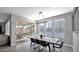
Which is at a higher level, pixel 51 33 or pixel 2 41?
pixel 51 33

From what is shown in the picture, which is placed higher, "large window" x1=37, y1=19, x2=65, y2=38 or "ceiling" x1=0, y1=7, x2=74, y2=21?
"ceiling" x1=0, y1=7, x2=74, y2=21

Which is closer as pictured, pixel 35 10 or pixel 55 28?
pixel 35 10

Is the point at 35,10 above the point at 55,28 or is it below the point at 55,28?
above

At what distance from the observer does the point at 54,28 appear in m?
5.78

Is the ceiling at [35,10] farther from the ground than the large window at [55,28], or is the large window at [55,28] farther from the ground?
the ceiling at [35,10]

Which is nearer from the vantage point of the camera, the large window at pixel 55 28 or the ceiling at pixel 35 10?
the ceiling at pixel 35 10

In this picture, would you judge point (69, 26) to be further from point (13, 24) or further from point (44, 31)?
point (13, 24)

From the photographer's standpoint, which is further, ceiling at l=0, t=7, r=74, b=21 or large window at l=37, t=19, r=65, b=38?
large window at l=37, t=19, r=65, b=38

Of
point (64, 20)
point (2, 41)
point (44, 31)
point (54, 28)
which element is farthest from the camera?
point (44, 31)
